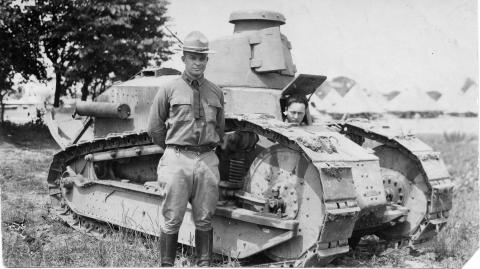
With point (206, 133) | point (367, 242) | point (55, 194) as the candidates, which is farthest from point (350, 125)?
point (55, 194)

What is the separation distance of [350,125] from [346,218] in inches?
95.4

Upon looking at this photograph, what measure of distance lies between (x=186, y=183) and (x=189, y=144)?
38cm

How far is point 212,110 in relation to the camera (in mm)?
5680

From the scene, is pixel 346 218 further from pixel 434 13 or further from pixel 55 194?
pixel 55 194

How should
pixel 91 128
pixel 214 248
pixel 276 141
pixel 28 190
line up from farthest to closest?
pixel 28 190 → pixel 91 128 → pixel 214 248 → pixel 276 141

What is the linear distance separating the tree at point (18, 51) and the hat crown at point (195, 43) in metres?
3.59

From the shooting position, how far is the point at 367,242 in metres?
7.73

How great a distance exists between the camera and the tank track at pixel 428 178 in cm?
712

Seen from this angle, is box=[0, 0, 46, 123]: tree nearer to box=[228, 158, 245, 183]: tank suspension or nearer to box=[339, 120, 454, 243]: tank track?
box=[228, 158, 245, 183]: tank suspension

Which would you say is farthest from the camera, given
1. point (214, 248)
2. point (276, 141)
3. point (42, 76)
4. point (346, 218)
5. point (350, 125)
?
point (42, 76)

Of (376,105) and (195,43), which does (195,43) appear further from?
(376,105)

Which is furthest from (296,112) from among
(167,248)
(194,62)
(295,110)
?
(167,248)

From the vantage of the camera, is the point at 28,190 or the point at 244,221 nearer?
the point at 244,221

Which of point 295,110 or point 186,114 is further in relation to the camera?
point 295,110
